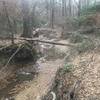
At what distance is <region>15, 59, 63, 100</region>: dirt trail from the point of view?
7987mm

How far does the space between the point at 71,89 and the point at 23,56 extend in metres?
7.97

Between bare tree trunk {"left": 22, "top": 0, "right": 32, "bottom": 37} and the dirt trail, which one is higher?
bare tree trunk {"left": 22, "top": 0, "right": 32, "bottom": 37}

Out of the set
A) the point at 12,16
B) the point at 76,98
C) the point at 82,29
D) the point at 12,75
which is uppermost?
the point at 12,16

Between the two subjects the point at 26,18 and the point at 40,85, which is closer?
the point at 40,85

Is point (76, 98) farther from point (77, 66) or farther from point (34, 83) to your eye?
point (34, 83)

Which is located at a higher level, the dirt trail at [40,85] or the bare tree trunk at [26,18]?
the bare tree trunk at [26,18]

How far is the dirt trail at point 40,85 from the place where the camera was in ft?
26.2

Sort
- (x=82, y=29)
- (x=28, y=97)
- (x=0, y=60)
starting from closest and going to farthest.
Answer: (x=28, y=97)
(x=0, y=60)
(x=82, y=29)

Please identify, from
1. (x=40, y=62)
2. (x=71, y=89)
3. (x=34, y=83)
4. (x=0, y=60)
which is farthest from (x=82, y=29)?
(x=71, y=89)

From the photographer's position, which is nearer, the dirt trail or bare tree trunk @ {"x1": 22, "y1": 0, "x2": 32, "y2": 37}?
the dirt trail

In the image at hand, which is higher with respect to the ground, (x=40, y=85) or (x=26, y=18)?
(x=26, y=18)

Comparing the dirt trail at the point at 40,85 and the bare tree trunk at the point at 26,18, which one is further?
the bare tree trunk at the point at 26,18

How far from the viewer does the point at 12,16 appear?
18516 mm

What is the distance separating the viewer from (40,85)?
905cm
